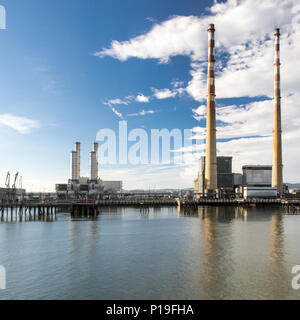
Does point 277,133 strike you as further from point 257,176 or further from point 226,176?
point 226,176

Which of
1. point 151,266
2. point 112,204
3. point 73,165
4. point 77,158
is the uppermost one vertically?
point 77,158

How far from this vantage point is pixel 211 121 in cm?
8519

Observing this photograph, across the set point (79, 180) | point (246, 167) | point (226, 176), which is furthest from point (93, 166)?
point (246, 167)

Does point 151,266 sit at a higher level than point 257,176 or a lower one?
lower

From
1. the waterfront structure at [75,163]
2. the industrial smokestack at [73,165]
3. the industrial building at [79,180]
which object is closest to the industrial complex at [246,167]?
the industrial building at [79,180]

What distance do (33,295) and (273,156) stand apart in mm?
92566

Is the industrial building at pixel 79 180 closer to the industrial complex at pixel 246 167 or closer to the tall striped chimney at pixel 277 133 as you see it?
the industrial complex at pixel 246 167

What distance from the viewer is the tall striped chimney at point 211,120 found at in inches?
3354

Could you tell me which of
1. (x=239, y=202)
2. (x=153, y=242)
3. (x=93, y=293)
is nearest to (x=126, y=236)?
(x=153, y=242)

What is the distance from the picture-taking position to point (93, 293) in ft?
52.5

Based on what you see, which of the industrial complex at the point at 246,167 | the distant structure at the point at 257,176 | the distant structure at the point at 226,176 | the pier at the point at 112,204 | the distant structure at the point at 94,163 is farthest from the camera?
the distant structure at the point at 94,163

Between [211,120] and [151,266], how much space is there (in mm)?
70850

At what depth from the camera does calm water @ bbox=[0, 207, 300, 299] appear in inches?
631
